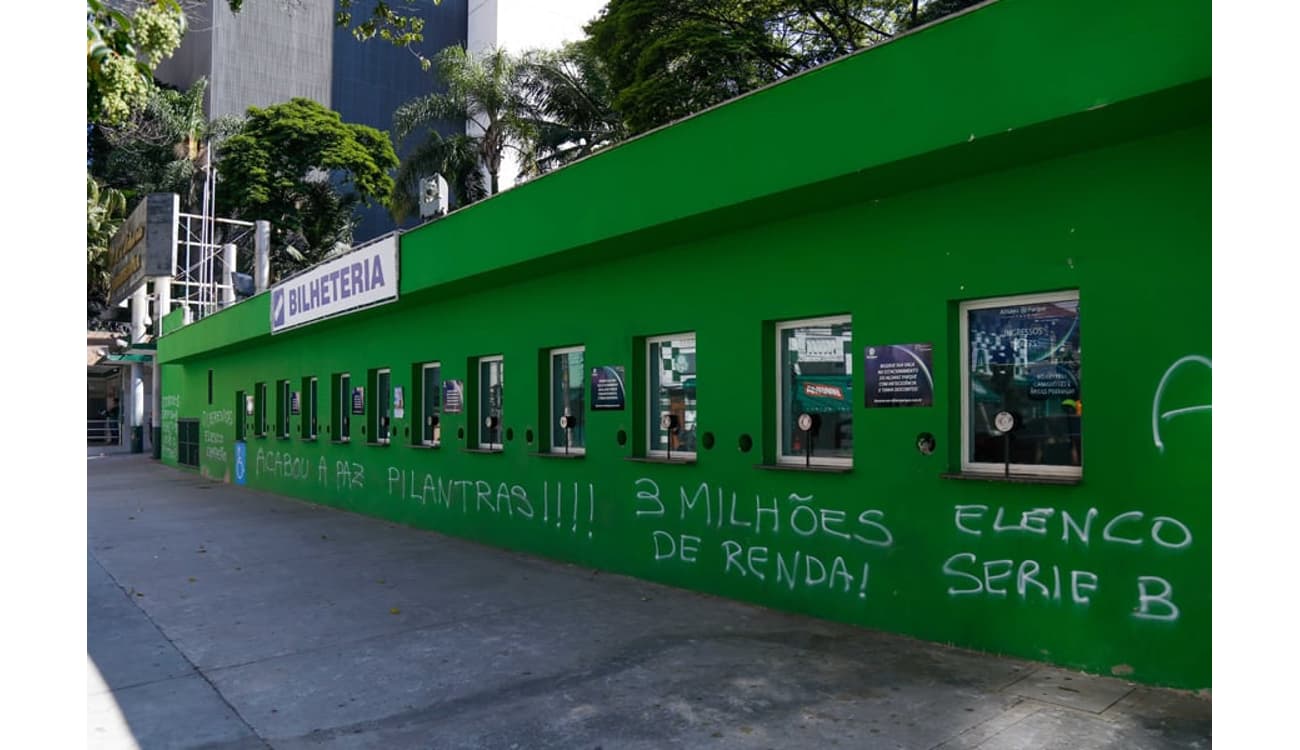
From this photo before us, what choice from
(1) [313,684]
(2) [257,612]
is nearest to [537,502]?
(2) [257,612]

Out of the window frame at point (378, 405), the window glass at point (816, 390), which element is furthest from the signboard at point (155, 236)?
the window glass at point (816, 390)

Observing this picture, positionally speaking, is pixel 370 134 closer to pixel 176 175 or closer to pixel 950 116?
pixel 176 175

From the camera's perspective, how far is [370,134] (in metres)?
42.2

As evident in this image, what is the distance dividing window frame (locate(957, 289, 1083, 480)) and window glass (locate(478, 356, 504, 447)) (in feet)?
20.5

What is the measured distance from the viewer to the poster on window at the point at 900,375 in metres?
6.12

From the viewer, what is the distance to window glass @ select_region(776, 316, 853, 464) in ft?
22.6

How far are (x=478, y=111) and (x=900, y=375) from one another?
22.3 meters

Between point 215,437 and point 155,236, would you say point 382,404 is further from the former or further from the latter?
point 155,236

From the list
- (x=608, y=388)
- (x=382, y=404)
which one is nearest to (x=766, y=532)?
(x=608, y=388)

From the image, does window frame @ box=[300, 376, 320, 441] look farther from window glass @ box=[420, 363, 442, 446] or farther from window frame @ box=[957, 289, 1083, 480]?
window frame @ box=[957, 289, 1083, 480]

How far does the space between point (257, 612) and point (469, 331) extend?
4753mm

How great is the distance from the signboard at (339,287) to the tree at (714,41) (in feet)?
28.5

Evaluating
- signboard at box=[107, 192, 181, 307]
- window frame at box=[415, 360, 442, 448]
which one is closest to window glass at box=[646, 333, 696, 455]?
window frame at box=[415, 360, 442, 448]

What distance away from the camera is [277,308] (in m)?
15.8
